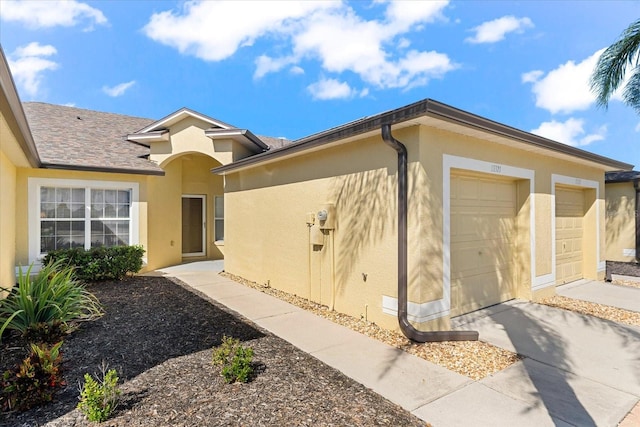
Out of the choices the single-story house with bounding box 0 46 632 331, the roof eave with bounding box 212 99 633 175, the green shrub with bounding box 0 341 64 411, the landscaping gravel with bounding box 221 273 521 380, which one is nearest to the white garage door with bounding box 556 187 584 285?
the single-story house with bounding box 0 46 632 331

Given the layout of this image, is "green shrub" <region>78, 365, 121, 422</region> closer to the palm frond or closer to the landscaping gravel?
the landscaping gravel

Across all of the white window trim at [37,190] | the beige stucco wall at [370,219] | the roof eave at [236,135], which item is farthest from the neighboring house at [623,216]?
the white window trim at [37,190]

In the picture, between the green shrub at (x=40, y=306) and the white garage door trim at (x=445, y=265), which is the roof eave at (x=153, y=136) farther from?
the white garage door trim at (x=445, y=265)

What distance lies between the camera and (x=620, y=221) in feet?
37.0

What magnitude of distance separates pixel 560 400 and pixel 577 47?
1108 centimetres

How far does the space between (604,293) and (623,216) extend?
5120 mm

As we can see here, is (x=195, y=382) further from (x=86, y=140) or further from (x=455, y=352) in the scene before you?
(x=86, y=140)

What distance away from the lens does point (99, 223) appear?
974 centimetres

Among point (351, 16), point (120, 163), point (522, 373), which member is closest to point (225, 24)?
point (351, 16)

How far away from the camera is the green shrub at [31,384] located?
3.01 meters

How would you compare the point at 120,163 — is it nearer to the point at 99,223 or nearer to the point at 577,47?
the point at 99,223

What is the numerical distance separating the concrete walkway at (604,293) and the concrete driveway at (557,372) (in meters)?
1.80

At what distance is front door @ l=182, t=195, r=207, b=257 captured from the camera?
1305 centimetres

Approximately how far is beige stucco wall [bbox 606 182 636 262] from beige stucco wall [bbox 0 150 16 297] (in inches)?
670
